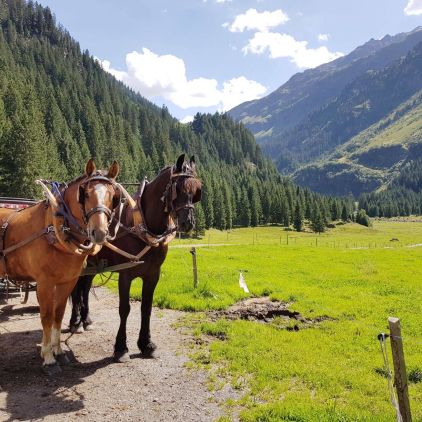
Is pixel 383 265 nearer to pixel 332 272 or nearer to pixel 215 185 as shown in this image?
pixel 332 272

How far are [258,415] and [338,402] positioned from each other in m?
1.76

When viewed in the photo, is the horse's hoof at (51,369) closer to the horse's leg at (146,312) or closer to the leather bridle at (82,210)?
the horse's leg at (146,312)

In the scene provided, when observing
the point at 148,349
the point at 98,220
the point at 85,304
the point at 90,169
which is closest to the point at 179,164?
the point at 90,169

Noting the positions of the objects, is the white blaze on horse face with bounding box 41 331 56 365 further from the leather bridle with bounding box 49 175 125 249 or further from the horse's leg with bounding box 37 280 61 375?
the leather bridle with bounding box 49 175 125 249

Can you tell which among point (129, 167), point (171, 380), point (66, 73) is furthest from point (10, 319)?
point (66, 73)

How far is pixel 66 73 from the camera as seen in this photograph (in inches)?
6880

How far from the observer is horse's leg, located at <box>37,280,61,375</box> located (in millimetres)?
7496

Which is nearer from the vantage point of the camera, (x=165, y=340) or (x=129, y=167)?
(x=165, y=340)

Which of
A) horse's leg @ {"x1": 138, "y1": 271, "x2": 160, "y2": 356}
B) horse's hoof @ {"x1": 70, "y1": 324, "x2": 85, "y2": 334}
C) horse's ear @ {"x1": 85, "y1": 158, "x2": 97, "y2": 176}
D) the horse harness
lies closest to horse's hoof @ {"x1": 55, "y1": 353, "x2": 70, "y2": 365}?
horse's leg @ {"x1": 138, "y1": 271, "x2": 160, "y2": 356}

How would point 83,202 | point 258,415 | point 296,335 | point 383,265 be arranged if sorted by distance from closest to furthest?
1. point 258,415
2. point 83,202
3. point 296,335
4. point 383,265

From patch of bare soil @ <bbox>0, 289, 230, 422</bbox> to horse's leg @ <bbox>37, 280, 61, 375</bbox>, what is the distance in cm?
21

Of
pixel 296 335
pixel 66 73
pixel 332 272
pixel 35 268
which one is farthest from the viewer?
pixel 66 73

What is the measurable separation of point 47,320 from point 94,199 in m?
2.97

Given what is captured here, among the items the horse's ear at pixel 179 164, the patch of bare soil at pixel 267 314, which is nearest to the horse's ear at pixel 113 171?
the horse's ear at pixel 179 164
